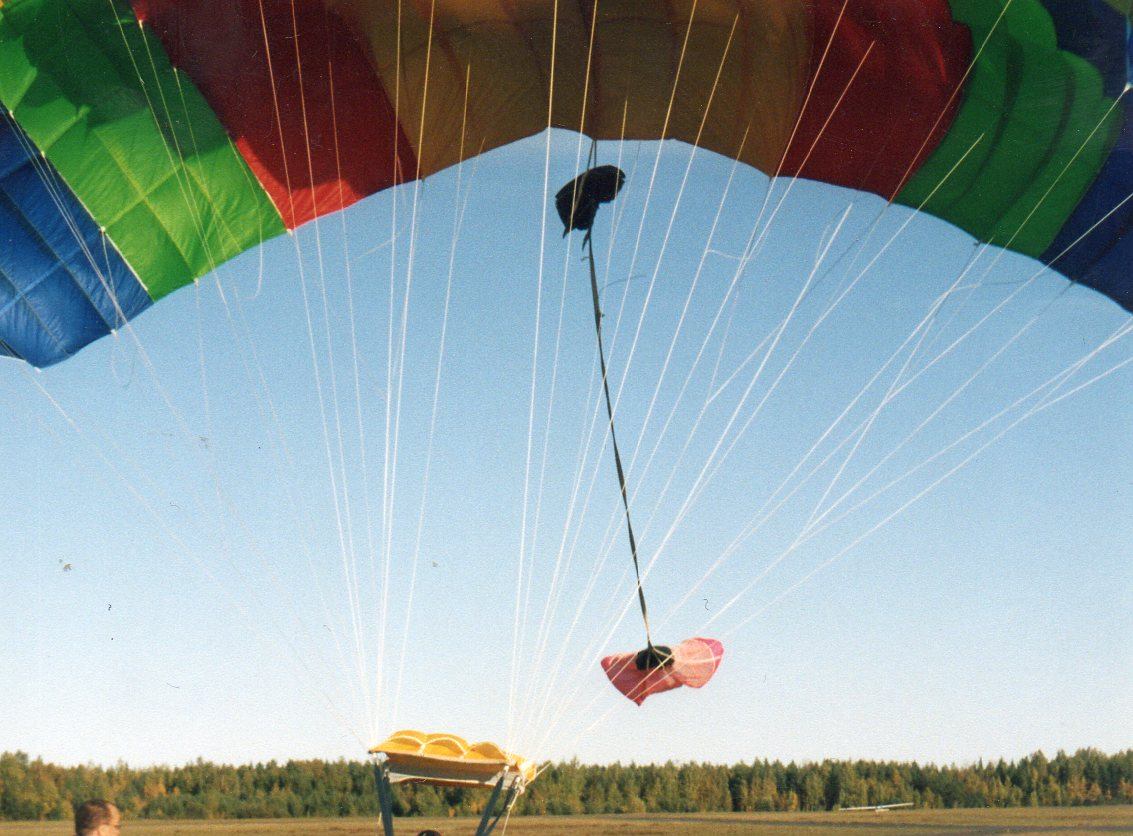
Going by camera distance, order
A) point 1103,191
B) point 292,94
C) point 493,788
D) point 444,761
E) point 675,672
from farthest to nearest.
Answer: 1. point 292,94
2. point 1103,191
3. point 675,672
4. point 493,788
5. point 444,761

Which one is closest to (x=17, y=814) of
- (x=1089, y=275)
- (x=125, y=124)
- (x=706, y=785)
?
(x=706, y=785)

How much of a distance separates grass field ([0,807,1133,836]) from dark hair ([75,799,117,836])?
8.11 m

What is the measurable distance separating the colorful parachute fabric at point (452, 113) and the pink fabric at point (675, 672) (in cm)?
346

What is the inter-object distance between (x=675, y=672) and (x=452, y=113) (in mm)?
4105

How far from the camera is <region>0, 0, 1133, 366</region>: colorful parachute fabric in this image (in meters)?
6.74

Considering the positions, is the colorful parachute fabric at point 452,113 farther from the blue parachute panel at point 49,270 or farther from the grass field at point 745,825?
the grass field at point 745,825

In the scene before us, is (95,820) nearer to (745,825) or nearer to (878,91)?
(878,91)

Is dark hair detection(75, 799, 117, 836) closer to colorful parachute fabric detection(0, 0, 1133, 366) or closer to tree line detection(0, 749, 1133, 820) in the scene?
colorful parachute fabric detection(0, 0, 1133, 366)

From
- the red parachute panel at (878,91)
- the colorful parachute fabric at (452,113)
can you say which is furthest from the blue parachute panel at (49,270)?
the red parachute panel at (878,91)

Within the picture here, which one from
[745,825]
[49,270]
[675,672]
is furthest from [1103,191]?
[745,825]

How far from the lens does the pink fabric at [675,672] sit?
5984 mm

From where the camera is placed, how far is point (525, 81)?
24.1 ft

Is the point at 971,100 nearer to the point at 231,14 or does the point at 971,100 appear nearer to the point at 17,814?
the point at 231,14

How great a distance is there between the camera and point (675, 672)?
596 centimetres
